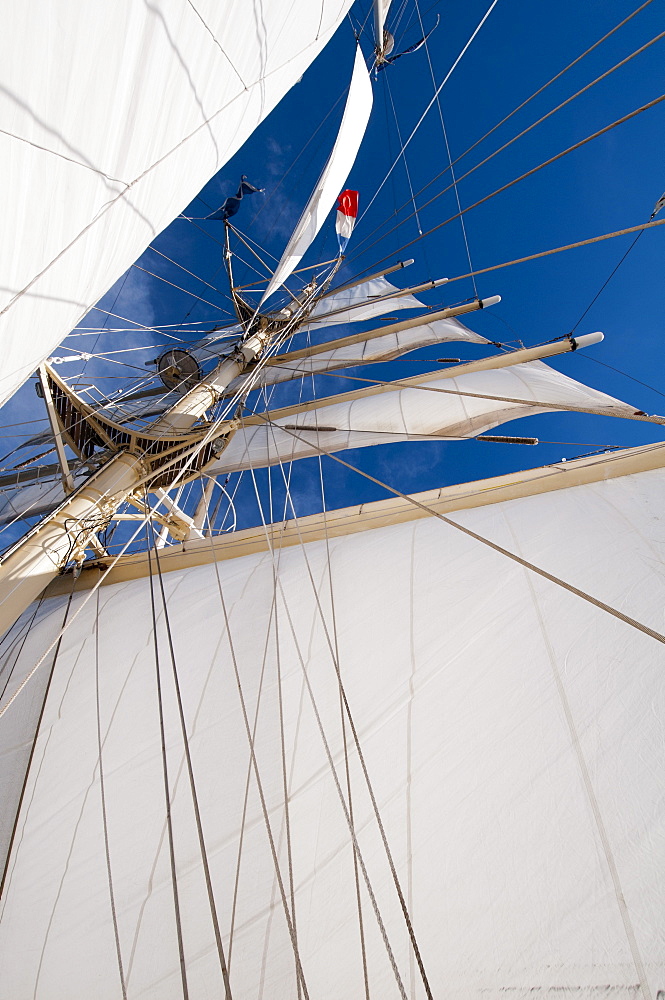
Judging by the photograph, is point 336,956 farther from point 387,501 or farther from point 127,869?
point 387,501

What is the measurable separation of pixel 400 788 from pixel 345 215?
10574 mm

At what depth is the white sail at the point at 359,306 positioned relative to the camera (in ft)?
37.8

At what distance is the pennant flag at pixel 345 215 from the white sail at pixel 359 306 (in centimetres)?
143

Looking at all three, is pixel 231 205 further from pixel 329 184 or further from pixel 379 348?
pixel 379 348

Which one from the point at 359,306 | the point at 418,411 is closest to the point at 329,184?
the point at 359,306

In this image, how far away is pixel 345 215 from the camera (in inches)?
375

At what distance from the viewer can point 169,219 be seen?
1658 millimetres

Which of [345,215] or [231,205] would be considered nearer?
[231,205]

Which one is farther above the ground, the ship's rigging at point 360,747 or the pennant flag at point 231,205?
the pennant flag at point 231,205

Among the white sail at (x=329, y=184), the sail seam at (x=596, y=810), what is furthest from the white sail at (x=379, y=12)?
the sail seam at (x=596, y=810)

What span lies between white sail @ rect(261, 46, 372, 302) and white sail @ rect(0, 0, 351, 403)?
5.77 meters

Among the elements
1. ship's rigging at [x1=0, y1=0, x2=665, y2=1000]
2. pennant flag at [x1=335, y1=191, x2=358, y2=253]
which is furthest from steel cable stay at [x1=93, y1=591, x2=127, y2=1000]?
pennant flag at [x1=335, y1=191, x2=358, y2=253]

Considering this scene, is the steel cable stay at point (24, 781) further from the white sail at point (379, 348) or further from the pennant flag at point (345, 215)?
the pennant flag at point (345, 215)

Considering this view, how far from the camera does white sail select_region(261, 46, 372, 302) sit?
712 centimetres
